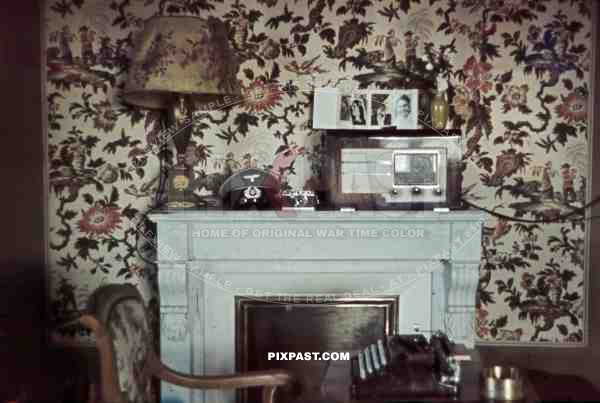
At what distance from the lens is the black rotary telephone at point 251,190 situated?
2453mm

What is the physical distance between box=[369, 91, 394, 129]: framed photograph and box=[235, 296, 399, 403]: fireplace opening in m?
0.71

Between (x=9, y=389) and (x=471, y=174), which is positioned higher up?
(x=471, y=174)

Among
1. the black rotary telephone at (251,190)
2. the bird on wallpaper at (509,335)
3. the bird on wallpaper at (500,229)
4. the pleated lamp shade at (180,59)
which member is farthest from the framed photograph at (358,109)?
the bird on wallpaper at (509,335)

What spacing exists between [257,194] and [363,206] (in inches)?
15.7

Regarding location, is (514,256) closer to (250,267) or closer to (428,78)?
(428,78)

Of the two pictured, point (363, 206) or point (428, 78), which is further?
point (428, 78)

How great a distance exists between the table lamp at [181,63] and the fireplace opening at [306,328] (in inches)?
20.5

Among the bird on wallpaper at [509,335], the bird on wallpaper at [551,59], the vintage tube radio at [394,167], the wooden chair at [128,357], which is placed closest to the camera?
the wooden chair at [128,357]

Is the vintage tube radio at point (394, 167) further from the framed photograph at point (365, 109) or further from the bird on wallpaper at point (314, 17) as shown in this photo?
the bird on wallpaper at point (314, 17)

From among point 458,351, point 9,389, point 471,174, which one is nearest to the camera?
point 458,351

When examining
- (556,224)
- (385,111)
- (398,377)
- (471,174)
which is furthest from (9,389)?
(556,224)

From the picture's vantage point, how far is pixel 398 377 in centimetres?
172

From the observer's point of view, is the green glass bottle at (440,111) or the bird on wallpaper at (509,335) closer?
the green glass bottle at (440,111)

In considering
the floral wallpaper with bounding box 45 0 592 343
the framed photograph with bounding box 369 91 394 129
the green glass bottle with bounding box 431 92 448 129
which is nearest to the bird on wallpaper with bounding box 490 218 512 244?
the floral wallpaper with bounding box 45 0 592 343
